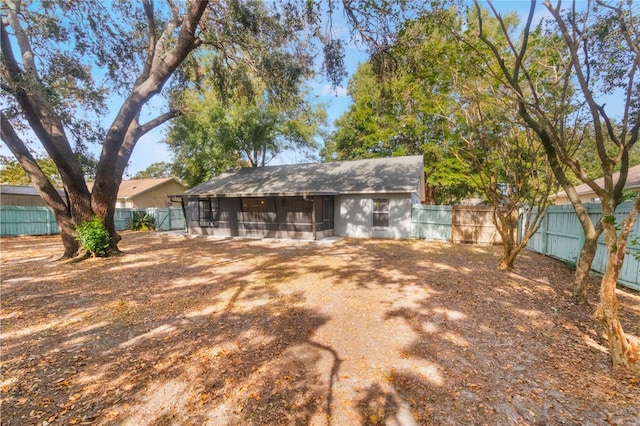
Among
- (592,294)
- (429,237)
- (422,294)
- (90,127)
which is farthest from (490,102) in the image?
(90,127)

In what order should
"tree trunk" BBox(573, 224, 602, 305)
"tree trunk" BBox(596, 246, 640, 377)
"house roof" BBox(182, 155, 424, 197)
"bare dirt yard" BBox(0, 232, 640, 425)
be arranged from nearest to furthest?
"bare dirt yard" BBox(0, 232, 640, 425)
"tree trunk" BBox(596, 246, 640, 377)
"tree trunk" BBox(573, 224, 602, 305)
"house roof" BBox(182, 155, 424, 197)

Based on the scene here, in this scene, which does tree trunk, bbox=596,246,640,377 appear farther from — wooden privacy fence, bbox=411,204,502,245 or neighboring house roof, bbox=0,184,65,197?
neighboring house roof, bbox=0,184,65,197

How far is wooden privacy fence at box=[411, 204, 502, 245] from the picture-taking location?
1226 centimetres

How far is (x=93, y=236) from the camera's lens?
8570 millimetres

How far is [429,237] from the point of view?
13242 millimetres

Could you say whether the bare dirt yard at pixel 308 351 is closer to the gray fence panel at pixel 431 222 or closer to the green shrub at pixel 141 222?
the gray fence panel at pixel 431 222

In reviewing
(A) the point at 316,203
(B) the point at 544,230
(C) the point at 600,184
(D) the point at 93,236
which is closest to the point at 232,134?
(A) the point at 316,203

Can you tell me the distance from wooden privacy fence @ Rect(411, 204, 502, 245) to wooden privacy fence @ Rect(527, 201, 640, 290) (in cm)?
173

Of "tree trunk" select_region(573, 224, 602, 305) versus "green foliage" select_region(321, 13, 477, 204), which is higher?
"green foliage" select_region(321, 13, 477, 204)

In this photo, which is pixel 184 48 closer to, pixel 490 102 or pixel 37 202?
pixel 490 102

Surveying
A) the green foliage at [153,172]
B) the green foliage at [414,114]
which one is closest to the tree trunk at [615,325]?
the green foliage at [414,114]

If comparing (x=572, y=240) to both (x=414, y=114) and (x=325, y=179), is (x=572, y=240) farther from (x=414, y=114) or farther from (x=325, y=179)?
(x=414, y=114)

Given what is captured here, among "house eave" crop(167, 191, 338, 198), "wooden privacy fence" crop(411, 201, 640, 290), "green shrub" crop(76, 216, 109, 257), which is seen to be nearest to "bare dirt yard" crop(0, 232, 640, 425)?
"wooden privacy fence" crop(411, 201, 640, 290)

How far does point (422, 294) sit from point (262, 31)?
8298mm
